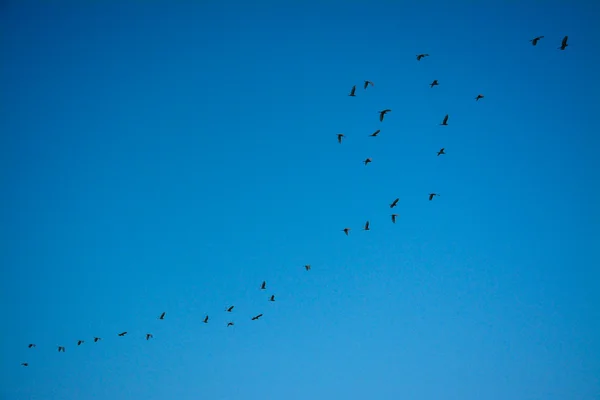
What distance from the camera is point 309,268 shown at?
4975 cm

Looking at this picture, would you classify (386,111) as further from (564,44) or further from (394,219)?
(564,44)

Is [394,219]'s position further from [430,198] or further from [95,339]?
[95,339]

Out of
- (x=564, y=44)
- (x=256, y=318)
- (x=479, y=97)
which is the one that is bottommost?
(x=256, y=318)

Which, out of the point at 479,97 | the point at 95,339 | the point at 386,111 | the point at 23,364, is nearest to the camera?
the point at 386,111

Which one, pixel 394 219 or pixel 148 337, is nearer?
pixel 394 219

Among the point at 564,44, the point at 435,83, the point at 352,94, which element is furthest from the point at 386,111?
the point at 564,44

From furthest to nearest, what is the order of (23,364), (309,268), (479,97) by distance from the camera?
(23,364) → (309,268) → (479,97)

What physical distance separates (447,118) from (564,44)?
10215 millimetres

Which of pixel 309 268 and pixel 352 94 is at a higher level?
pixel 352 94

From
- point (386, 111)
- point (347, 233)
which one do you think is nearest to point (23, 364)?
point (347, 233)

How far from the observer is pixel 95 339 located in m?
56.9

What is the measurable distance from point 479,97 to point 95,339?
44.1 m

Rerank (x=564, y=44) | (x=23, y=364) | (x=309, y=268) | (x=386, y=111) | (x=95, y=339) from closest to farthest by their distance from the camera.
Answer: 1. (x=564, y=44)
2. (x=386, y=111)
3. (x=309, y=268)
4. (x=95, y=339)
5. (x=23, y=364)

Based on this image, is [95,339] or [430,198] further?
[95,339]
